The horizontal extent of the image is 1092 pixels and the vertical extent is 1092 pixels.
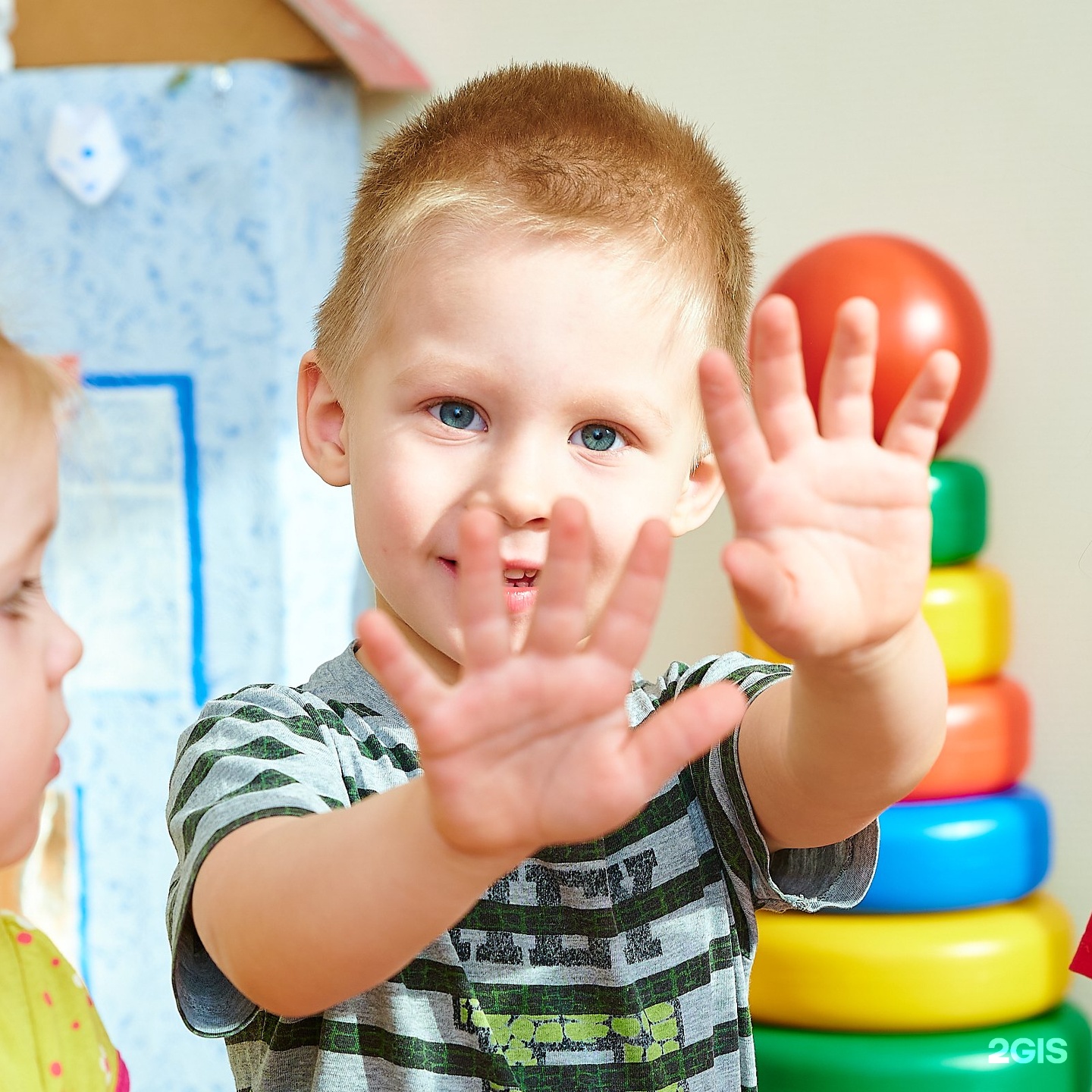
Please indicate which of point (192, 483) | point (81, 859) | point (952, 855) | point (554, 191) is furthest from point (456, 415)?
point (81, 859)

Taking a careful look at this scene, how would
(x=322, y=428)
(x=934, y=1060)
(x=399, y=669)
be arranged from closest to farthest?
(x=399, y=669), (x=322, y=428), (x=934, y=1060)

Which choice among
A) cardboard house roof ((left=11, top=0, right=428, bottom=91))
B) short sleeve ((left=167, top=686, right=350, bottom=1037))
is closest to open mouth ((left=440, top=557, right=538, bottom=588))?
short sleeve ((left=167, top=686, right=350, bottom=1037))

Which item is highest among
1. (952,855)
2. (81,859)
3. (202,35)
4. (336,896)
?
(202,35)

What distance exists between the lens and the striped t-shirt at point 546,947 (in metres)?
0.67

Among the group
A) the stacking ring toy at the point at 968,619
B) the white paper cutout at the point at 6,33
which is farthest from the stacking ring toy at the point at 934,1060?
the white paper cutout at the point at 6,33

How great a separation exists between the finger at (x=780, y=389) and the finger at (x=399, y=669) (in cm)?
18

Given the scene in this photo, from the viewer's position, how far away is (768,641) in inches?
21.8

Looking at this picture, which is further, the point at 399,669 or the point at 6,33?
the point at 6,33

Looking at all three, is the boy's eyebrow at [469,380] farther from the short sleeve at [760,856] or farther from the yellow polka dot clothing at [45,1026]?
the yellow polka dot clothing at [45,1026]

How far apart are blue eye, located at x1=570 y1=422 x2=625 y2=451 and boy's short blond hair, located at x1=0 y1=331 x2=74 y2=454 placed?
0.84ft

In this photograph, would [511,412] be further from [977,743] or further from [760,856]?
[977,743]

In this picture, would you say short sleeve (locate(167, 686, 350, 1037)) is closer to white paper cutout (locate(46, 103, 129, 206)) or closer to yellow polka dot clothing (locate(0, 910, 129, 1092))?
yellow polka dot clothing (locate(0, 910, 129, 1092))

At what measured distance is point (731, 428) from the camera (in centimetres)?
53

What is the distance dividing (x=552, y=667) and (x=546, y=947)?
31cm
